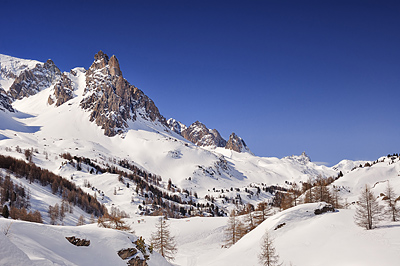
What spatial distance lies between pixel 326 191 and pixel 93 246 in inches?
2556

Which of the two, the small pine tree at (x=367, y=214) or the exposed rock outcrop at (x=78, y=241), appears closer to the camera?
the exposed rock outcrop at (x=78, y=241)

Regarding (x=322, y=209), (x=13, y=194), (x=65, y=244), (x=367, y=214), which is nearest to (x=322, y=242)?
(x=367, y=214)

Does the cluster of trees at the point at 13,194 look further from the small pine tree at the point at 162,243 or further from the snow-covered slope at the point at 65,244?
the snow-covered slope at the point at 65,244

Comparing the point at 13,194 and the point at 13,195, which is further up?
the point at 13,194

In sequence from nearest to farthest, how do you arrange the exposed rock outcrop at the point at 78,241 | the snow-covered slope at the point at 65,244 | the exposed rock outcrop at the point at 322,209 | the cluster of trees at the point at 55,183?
the snow-covered slope at the point at 65,244, the exposed rock outcrop at the point at 78,241, the exposed rock outcrop at the point at 322,209, the cluster of trees at the point at 55,183

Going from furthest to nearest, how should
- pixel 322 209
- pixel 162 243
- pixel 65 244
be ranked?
pixel 322 209
pixel 162 243
pixel 65 244

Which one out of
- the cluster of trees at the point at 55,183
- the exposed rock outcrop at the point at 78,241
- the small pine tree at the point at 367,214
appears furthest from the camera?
the cluster of trees at the point at 55,183

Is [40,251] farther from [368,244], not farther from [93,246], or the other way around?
[368,244]

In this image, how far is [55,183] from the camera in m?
153

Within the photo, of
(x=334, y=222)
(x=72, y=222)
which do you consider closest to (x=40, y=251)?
(x=334, y=222)

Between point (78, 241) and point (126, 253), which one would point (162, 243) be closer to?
point (126, 253)

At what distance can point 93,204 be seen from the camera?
152250 millimetres

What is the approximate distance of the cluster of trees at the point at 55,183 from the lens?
146 m

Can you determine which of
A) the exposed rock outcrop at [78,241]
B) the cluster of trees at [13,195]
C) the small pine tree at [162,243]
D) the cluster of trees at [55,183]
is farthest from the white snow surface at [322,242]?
the cluster of trees at [55,183]
